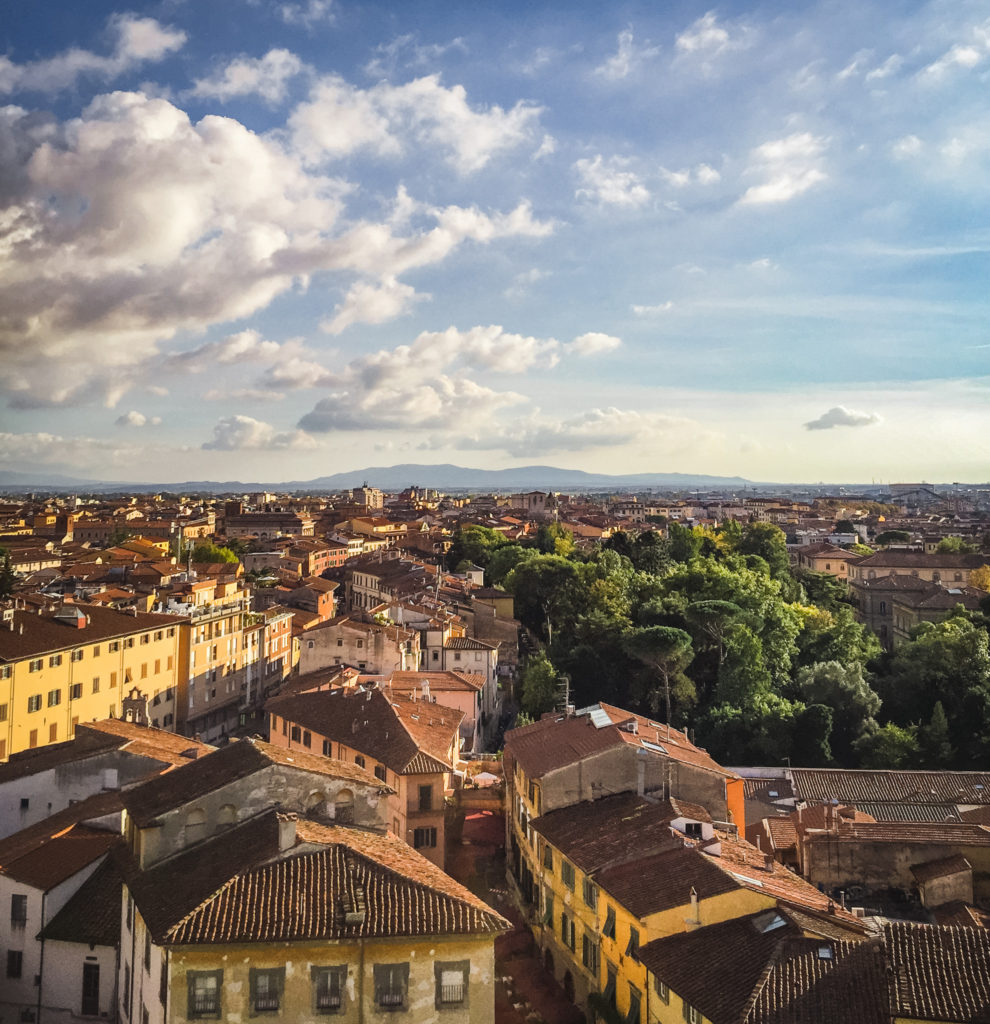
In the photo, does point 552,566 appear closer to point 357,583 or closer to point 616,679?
point 616,679

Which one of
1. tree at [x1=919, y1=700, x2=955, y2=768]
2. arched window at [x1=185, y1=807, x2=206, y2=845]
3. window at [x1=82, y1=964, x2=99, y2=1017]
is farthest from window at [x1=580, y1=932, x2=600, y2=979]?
tree at [x1=919, y1=700, x2=955, y2=768]

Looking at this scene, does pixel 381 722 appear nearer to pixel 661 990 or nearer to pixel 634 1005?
pixel 634 1005

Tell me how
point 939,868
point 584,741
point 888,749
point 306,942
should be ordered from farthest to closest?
point 888,749 < point 584,741 < point 939,868 < point 306,942

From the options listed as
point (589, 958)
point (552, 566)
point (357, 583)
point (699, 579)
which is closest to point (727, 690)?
point (699, 579)

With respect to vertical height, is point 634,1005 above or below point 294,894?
below

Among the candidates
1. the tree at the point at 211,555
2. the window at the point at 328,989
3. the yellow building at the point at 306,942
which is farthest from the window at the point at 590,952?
the tree at the point at 211,555

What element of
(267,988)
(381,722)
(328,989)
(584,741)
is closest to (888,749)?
(584,741)

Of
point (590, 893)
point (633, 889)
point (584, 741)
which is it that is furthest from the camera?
point (584, 741)
